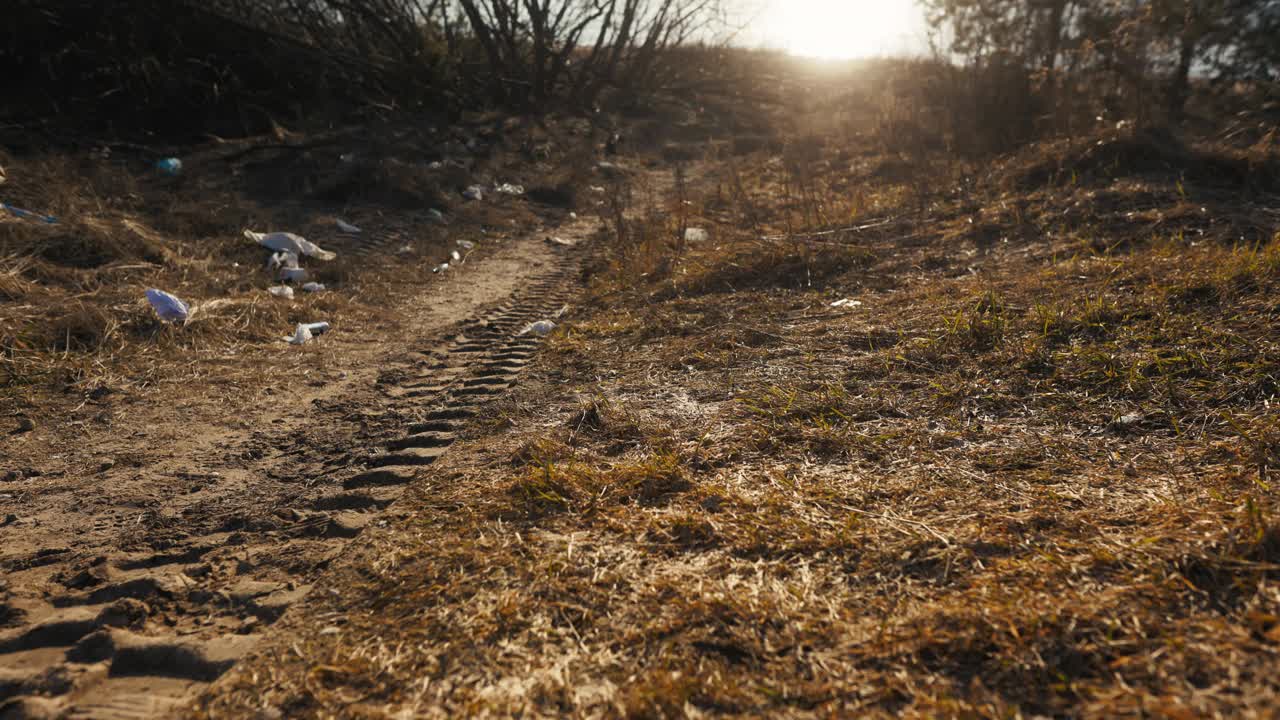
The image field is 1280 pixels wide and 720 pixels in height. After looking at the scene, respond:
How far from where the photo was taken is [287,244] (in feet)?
18.5

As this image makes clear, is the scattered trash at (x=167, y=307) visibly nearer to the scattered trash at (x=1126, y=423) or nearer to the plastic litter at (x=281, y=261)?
the plastic litter at (x=281, y=261)

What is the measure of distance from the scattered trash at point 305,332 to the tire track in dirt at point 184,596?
1656 mm

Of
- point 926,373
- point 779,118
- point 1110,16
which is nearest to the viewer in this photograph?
point 926,373

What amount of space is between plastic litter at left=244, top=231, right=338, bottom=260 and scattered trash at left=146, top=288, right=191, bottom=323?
1.44m

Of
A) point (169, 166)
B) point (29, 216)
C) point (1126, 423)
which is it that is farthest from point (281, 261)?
point (1126, 423)

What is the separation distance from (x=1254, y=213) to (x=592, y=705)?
5.36 metres

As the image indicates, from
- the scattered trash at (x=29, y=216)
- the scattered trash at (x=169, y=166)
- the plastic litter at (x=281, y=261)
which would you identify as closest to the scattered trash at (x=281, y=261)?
the plastic litter at (x=281, y=261)

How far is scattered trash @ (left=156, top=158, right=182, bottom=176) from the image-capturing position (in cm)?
693

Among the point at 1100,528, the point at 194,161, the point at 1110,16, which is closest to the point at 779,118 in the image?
the point at 1110,16

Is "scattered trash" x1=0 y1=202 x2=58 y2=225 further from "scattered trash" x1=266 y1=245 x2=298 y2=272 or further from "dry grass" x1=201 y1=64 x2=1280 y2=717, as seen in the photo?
"dry grass" x1=201 y1=64 x2=1280 y2=717

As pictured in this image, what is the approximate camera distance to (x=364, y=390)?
360 centimetres

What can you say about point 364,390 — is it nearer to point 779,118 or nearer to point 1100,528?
point 1100,528

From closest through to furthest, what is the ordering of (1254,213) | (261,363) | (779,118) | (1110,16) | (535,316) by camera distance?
(261,363) → (1254,213) → (535,316) → (1110,16) → (779,118)

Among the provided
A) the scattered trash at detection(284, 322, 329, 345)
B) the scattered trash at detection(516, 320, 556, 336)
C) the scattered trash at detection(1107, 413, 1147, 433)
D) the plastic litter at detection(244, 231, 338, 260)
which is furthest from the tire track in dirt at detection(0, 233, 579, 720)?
the plastic litter at detection(244, 231, 338, 260)
